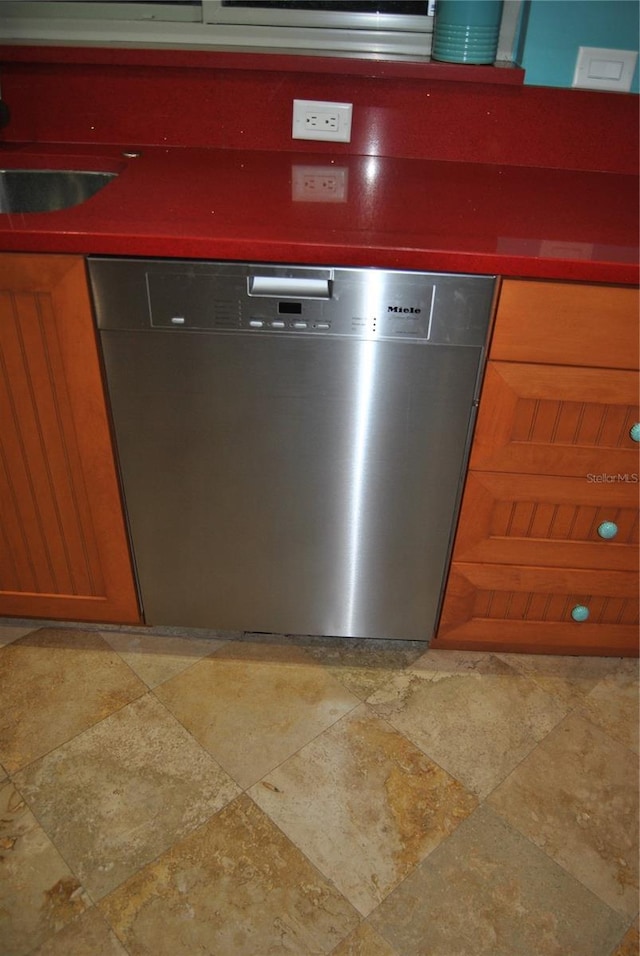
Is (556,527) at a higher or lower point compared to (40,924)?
higher

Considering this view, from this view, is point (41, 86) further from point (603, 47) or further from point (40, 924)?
point (40, 924)

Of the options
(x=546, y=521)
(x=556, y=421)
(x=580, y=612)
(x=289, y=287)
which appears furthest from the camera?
(x=580, y=612)

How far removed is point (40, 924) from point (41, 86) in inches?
63.0

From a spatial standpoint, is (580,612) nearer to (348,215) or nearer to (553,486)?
(553,486)

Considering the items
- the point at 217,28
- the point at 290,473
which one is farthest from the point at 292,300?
the point at 217,28

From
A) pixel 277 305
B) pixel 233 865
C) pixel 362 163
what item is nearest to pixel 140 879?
pixel 233 865

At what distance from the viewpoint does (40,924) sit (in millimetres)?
1070

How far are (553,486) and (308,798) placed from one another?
72cm

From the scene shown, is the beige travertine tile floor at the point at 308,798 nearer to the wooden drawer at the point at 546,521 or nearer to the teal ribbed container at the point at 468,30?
the wooden drawer at the point at 546,521

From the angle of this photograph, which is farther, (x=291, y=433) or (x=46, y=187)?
(x=46, y=187)

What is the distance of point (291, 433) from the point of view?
121cm

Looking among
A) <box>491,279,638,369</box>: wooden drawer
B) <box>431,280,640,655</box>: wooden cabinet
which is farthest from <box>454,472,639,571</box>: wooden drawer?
<box>491,279,638,369</box>: wooden drawer

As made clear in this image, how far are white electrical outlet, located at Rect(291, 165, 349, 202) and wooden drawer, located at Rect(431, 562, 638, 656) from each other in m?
0.74

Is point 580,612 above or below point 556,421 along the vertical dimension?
below
